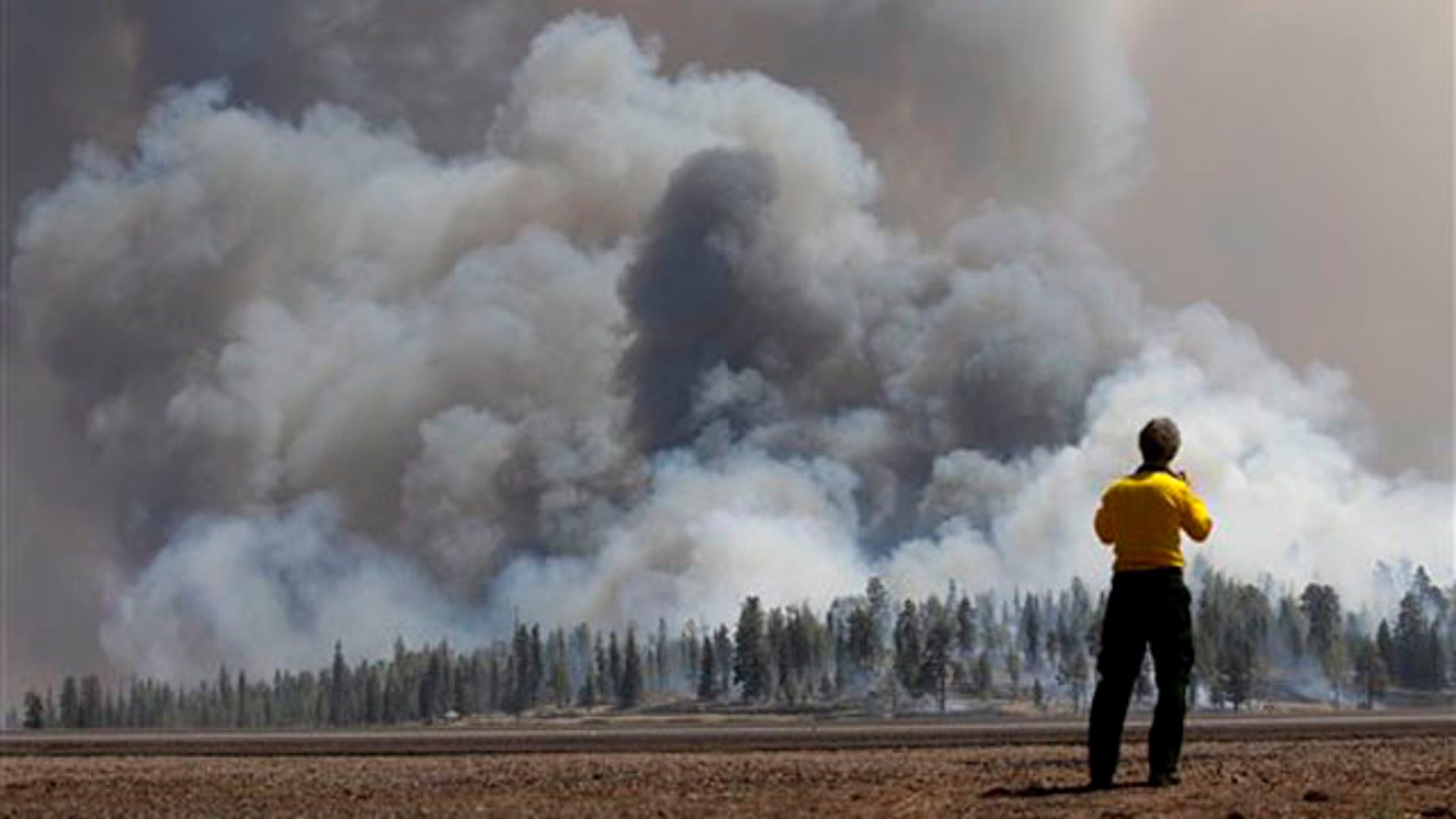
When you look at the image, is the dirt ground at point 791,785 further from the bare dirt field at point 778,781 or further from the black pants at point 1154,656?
Answer: the black pants at point 1154,656

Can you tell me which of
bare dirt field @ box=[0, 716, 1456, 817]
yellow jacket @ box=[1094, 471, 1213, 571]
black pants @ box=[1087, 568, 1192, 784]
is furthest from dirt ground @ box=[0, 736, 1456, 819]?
yellow jacket @ box=[1094, 471, 1213, 571]

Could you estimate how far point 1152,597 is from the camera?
1778 cm

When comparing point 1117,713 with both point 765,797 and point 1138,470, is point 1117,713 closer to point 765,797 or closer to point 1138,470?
point 1138,470

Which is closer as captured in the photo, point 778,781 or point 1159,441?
point 1159,441

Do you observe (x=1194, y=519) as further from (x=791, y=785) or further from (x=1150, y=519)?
(x=791, y=785)

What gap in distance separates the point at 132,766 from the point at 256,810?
724 inches

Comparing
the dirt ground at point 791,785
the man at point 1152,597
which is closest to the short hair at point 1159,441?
the man at point 1152,597

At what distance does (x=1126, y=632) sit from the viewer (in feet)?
58.9

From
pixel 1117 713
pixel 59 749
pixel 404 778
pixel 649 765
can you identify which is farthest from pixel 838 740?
pixel 1117 713

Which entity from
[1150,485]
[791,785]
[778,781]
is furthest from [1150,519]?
[778,781]

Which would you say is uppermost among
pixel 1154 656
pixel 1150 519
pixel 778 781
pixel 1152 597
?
pixel 1150 519

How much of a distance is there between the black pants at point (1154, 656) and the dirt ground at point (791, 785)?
460 millimetres

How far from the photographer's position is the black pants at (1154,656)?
17.8 meters

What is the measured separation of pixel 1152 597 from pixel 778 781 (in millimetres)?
6890
